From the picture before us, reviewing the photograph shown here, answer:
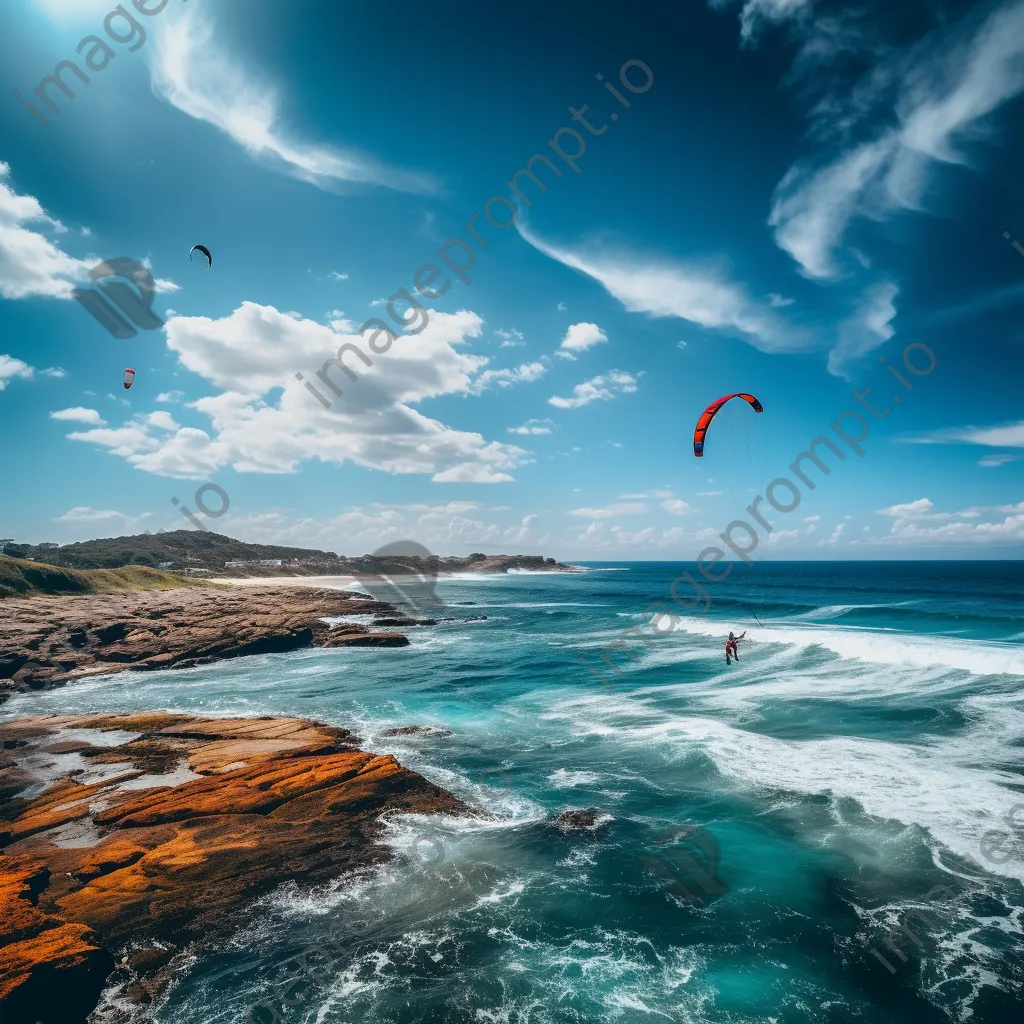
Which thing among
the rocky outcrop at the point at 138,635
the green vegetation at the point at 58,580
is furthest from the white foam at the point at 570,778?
the green vegetation at the point at 58,580

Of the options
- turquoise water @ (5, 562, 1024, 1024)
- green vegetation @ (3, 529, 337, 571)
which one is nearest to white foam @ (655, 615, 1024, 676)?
turquoise water @ (5, 562, 1024, 1024)

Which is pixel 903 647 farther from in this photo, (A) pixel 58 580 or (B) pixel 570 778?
(A) pixel 58 580

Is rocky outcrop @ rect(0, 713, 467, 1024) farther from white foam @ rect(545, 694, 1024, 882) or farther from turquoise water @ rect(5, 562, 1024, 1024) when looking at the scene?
white foam @ rect(545, 694, 1024, 882)

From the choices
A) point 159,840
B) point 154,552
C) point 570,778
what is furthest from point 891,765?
point 154,552

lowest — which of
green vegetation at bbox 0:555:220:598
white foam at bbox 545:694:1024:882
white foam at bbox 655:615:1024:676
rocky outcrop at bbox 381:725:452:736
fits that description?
rocky outcrop at bbox 381:725:452:736

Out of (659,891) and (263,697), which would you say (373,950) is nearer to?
(659,891)

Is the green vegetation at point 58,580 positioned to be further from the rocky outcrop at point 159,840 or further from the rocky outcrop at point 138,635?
the rocky outcrop at point 159,840

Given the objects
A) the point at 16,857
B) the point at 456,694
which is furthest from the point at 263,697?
the point at 16,857
